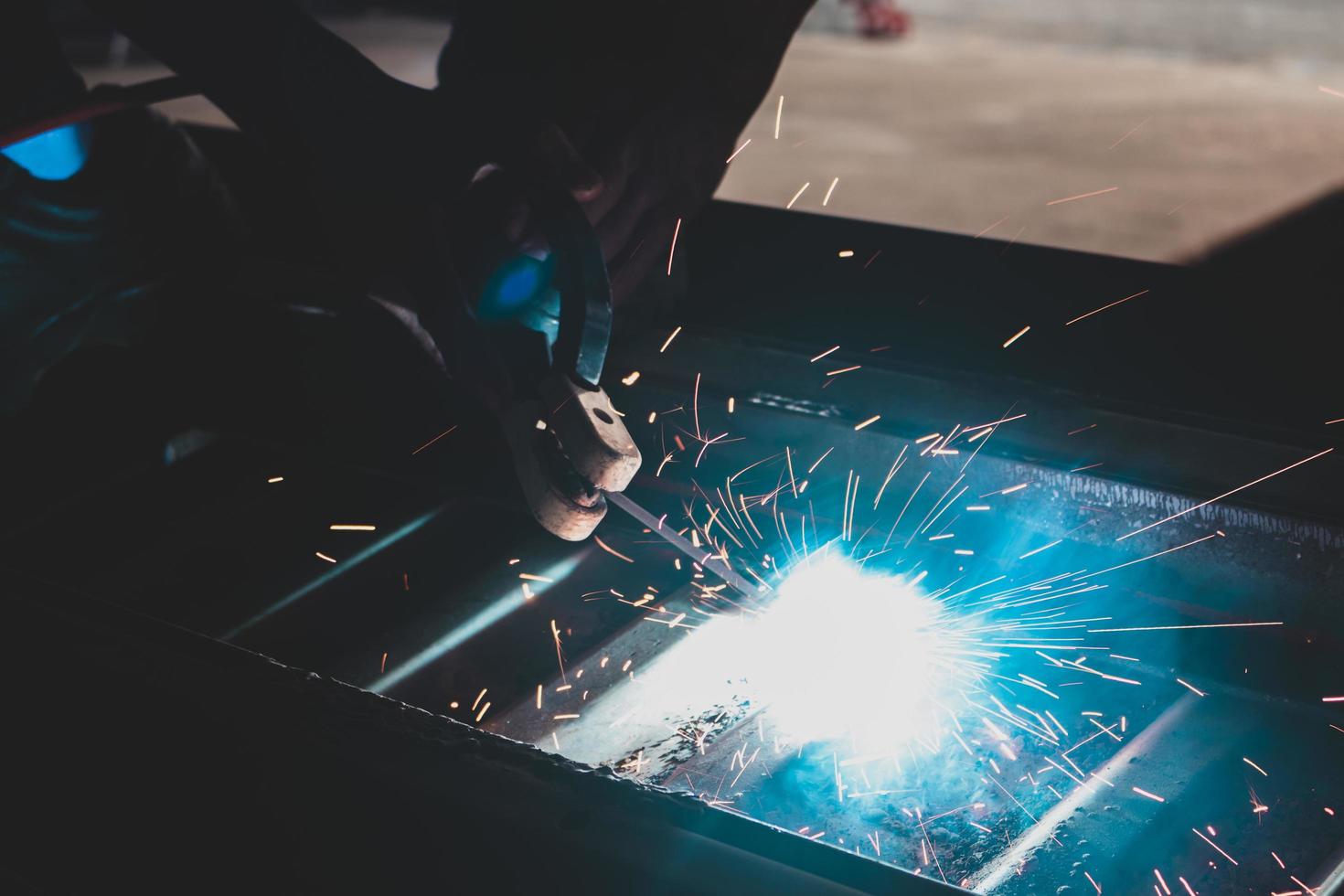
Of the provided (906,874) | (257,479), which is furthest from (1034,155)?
(906,874)

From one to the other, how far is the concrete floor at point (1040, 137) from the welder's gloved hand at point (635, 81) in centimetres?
265

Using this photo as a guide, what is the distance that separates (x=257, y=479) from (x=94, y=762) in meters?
0.95

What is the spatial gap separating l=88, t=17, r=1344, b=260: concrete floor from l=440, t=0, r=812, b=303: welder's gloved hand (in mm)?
2651

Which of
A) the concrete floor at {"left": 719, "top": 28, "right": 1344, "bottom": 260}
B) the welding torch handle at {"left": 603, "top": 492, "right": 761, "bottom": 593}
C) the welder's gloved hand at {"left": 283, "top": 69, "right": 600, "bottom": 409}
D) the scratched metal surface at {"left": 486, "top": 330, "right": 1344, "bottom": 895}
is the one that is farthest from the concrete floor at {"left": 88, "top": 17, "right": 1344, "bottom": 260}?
the welder's gloved hand at {"left": 283, "top": 69, "right": 600, "bottom": 409}

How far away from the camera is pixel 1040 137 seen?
5.81m

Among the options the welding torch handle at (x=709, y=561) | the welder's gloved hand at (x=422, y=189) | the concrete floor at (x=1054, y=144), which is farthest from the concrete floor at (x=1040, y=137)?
the welder's gloved hand at (x=422, y=189)

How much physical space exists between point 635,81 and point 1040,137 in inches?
181

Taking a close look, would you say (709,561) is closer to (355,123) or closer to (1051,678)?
(1051,678)

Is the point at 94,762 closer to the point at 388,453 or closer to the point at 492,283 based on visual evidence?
the point at 492,283

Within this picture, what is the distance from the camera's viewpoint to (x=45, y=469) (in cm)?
223

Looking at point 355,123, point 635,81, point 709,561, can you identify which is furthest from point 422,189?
point 709,561

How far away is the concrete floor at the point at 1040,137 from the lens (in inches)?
185

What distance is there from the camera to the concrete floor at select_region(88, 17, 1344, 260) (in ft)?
15.4

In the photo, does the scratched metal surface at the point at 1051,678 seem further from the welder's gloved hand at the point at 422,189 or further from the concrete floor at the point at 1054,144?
the concrete floor at the point at 1054,144
